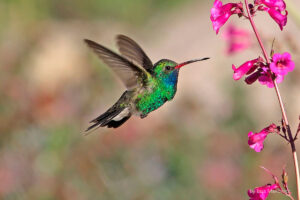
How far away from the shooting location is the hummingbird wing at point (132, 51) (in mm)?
3678

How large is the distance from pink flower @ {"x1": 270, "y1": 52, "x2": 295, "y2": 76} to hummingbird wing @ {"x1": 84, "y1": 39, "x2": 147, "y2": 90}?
1.09 meters

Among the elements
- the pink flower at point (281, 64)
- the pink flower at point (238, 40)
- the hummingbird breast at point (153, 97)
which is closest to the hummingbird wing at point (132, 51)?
the hummingbird breast at point (153, 97)

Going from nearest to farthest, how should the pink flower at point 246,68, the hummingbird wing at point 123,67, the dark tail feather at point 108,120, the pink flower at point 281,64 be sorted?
the pink flower at point 281,64 < the pink flower at point 246,68 < the hummingbird wing at point 123,67 < the dark tail feather at point 108,120

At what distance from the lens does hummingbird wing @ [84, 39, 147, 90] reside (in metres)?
3.42

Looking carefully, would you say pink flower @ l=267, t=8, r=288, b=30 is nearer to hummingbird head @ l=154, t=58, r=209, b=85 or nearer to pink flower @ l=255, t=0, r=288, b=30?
pink flower @ l=255, t=0, r=288, b=30

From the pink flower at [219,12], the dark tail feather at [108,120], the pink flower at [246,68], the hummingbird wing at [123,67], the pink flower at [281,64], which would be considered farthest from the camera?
the dark tail feather at [108,120]

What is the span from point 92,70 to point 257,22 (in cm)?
578

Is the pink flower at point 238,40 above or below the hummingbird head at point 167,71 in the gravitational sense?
above

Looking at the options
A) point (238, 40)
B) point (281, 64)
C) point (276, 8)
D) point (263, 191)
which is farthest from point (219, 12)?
point (238, 40)

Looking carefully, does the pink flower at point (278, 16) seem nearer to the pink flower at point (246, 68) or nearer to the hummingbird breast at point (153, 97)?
the pink flower at point (246, 68)

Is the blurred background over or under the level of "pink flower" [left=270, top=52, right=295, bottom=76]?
over

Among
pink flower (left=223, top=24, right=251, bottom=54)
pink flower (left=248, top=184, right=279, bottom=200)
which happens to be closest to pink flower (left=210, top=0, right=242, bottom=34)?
pink flower (left=248, top=184, right=279, bottom=200)

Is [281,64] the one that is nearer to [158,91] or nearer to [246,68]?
[246,68]

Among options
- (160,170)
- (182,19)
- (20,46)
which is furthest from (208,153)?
(182,19)
